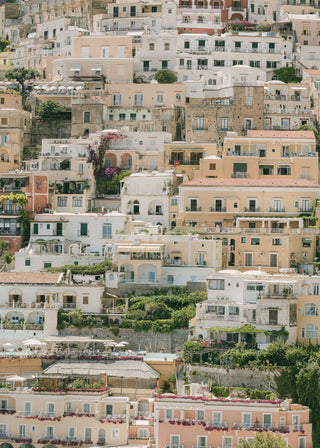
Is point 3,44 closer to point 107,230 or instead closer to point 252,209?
point 107,230

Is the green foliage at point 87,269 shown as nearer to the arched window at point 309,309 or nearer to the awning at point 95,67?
the arched window at point 309,309

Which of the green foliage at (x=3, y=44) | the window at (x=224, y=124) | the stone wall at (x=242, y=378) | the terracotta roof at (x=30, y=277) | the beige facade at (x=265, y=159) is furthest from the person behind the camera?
the green foliage at (x=3, y=44)

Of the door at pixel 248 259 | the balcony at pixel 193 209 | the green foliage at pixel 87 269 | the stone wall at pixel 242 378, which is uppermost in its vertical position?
the balcony at pixel 193 209

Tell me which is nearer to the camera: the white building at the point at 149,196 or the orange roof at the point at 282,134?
the white building at the point at 149,196

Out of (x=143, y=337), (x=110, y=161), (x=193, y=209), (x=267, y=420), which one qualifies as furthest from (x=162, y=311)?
(x=110, y=161)

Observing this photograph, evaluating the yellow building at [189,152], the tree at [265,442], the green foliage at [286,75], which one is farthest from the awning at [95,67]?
the tree at [265,442]

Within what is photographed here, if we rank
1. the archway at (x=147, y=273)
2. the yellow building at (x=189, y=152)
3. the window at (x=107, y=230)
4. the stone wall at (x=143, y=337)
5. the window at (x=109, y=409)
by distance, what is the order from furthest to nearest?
the yellow building at (x=189, y=152) < the window at (x=107, y=230) < the archway at (x=147, y=273) < the stone wall at (x=143, y=337) < the window at (x=109, y=409)

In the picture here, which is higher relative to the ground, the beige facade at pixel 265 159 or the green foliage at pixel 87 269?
the beige facade at pixel 265 159
